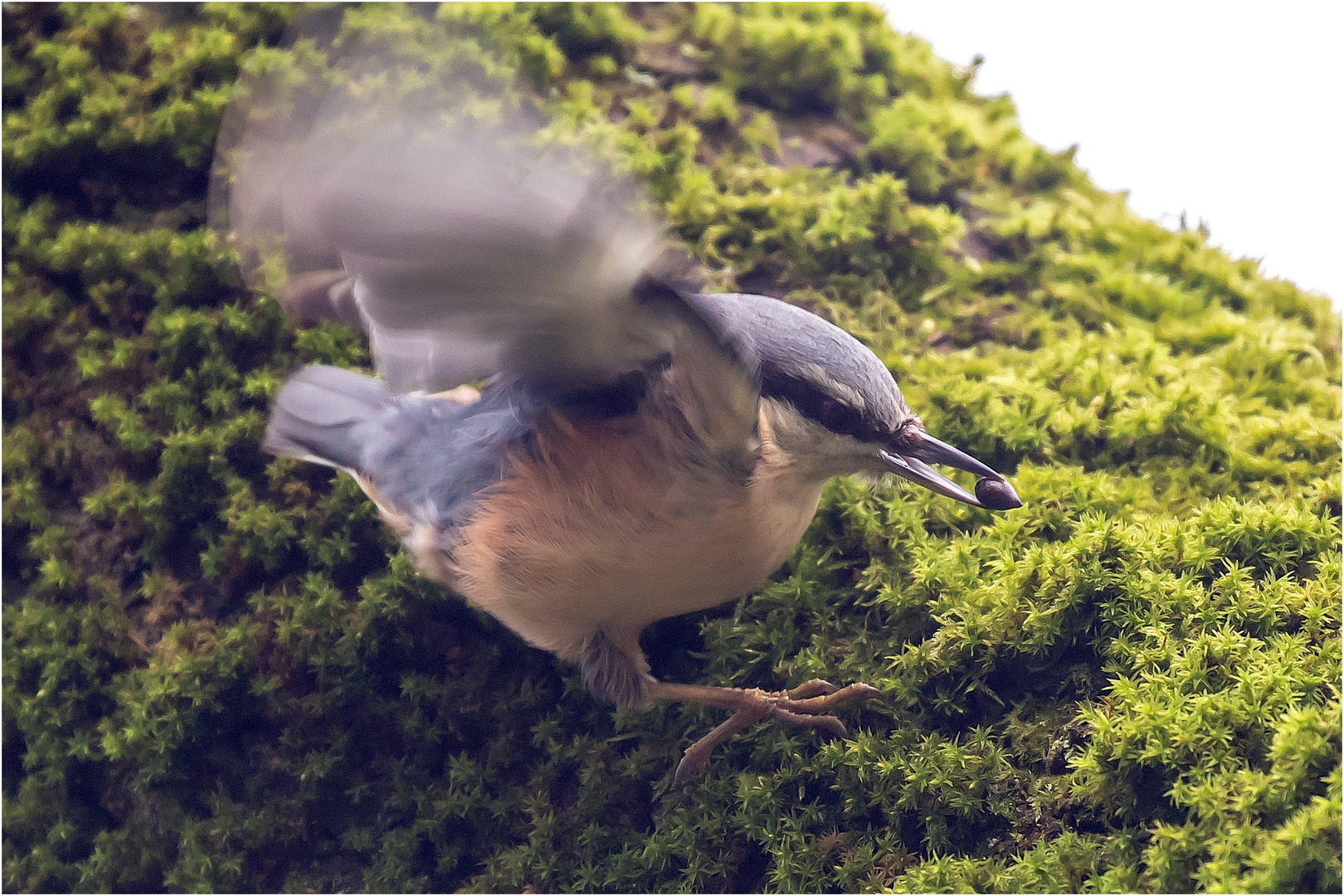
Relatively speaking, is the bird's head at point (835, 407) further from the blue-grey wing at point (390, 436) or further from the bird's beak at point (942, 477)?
the blue-grey wing at point (390, 436)

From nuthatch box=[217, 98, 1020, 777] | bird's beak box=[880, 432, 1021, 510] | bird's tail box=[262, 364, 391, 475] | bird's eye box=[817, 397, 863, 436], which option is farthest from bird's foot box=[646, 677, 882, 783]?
bird's tail box=[262, 364, 391, 475]

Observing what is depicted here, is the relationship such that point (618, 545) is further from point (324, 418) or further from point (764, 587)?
point (324, 418)

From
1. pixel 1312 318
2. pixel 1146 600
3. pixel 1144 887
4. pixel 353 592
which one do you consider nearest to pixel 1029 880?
pixel 1144 887

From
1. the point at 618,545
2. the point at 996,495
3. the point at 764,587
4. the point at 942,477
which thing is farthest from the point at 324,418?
the point at 996,495

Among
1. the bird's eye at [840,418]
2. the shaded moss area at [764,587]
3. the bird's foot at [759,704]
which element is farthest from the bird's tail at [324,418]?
the bird's eye at [840,418]

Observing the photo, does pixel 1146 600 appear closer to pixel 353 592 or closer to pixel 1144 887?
pixel 1144 887

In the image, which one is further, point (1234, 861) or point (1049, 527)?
point (1049, 527)
